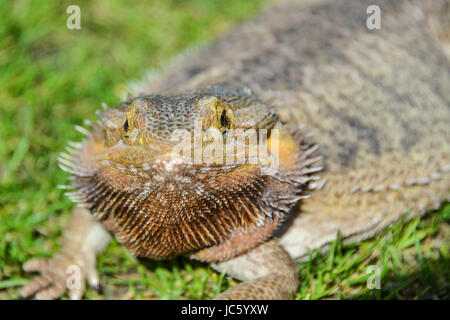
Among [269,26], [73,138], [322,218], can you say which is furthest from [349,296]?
[73,138]

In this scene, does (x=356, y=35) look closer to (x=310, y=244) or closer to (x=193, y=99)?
(x=310, y=244)

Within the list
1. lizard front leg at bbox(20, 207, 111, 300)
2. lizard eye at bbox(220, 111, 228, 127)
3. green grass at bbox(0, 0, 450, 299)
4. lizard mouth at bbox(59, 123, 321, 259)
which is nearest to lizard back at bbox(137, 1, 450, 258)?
green grass at bbox(0, 0, 450, 299)

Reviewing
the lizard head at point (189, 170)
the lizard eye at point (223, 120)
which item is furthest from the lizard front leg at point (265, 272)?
the lizard eye at point (223, 120)

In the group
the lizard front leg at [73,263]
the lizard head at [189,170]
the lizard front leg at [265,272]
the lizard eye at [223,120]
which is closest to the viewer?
the lizard head at [189,170]

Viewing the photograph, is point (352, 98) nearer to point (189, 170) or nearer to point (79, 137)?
point (189, 170)

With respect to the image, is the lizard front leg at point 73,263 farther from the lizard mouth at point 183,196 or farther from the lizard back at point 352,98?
the lizard back at point 352,98

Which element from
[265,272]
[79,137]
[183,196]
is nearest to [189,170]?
[183,196]
